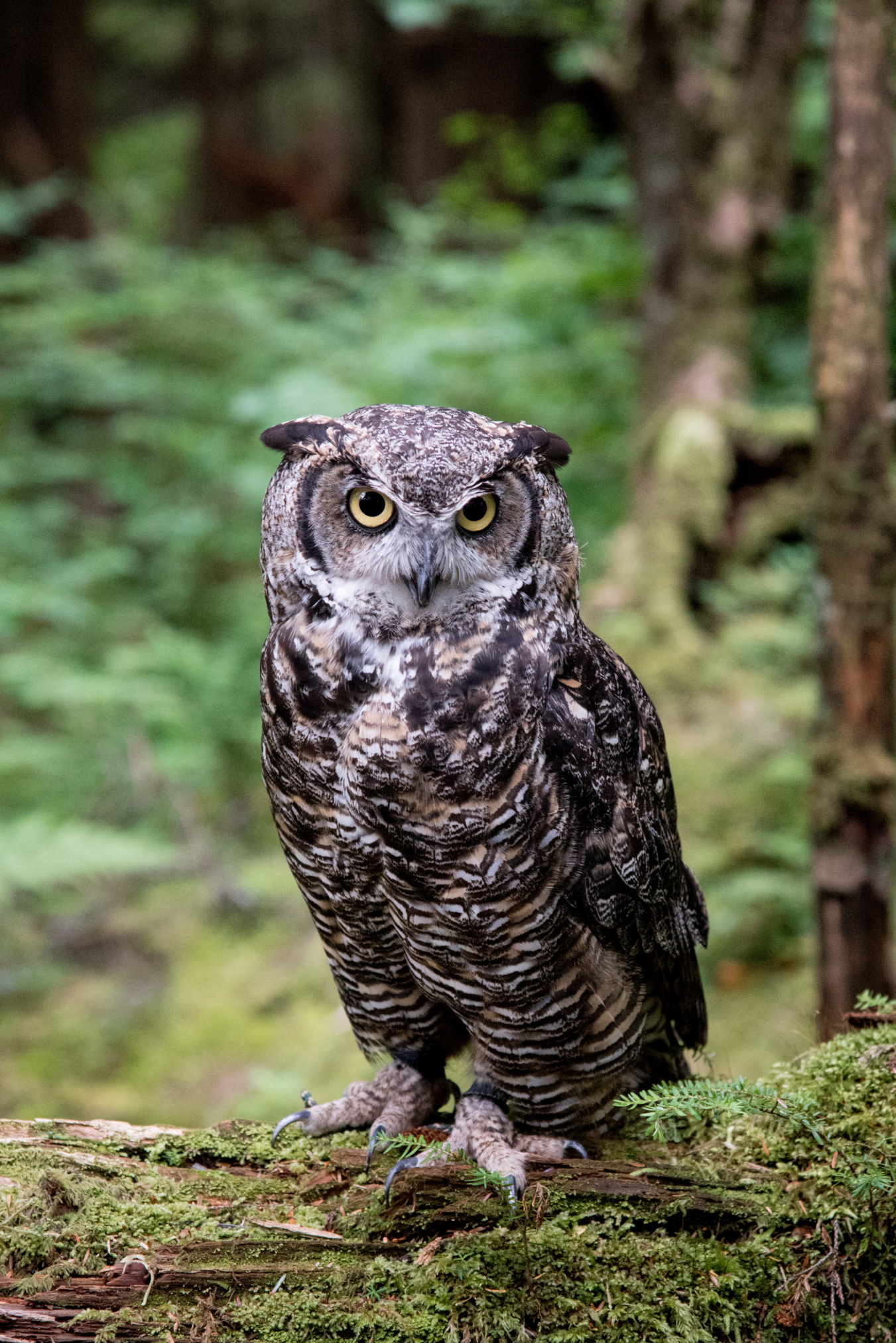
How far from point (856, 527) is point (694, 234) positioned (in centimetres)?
310

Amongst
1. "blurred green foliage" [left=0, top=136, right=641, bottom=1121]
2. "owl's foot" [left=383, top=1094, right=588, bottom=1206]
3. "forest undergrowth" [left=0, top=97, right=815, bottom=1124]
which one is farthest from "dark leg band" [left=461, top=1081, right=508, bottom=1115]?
"blurred green foliage" [left=0, top=136, right=641, bottom=1121]

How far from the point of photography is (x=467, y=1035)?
7.52 ft

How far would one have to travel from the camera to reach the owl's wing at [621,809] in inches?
74.9

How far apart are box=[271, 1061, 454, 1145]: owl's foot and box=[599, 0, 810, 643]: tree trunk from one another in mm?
3177

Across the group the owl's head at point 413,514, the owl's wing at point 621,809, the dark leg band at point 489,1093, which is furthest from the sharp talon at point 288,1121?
the owl's head at point 413,514

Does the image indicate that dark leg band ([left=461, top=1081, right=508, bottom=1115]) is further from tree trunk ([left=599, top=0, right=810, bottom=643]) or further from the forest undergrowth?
tree trunk ([left=599, top=0, right=810, bottom=643])

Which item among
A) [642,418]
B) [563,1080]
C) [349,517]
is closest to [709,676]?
[642,418]

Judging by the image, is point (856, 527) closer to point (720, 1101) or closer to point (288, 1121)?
point (720, 1101)

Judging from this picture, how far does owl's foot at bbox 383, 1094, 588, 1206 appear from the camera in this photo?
1.90 metres

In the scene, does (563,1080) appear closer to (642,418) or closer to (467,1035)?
(467,1035)

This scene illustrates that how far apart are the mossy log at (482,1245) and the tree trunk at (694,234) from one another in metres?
3.46

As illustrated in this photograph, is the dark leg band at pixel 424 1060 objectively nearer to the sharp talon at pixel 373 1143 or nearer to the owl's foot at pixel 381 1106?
the owl's foot at pixel 381 1106

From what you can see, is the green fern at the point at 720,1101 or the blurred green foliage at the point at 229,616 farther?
the blurred green foliage at the point at 229,616

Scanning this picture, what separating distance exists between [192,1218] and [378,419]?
1420mm
